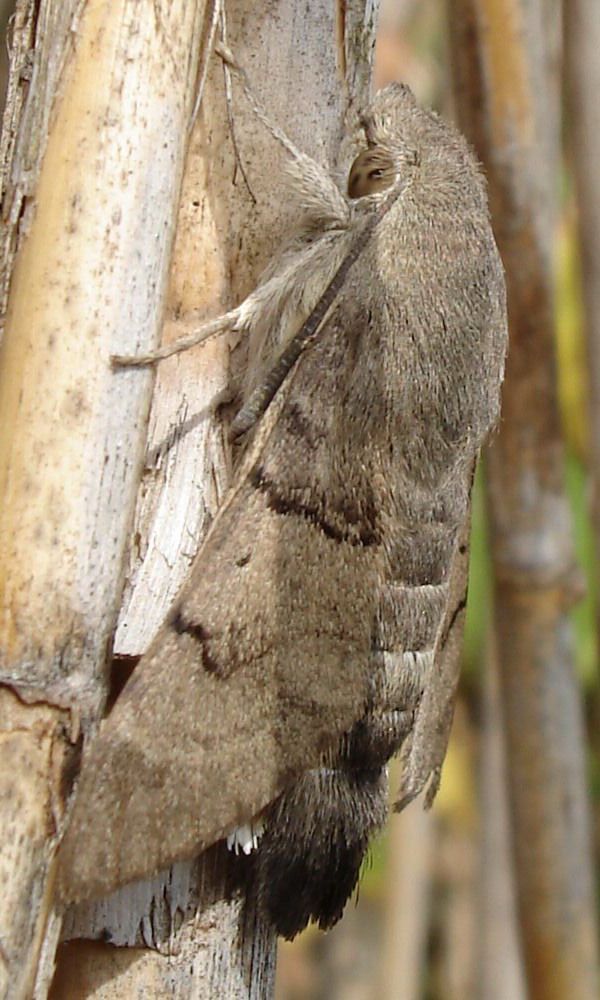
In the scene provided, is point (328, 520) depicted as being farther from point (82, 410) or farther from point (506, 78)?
point (506, 78)

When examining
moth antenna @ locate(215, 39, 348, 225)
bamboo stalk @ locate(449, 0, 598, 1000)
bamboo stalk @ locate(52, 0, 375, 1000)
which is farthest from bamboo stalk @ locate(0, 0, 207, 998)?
bamboo stalk @ locate(449, 0, 598, 1000)

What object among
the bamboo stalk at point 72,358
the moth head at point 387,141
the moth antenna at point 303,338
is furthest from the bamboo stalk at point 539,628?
the bamboo stalk at point 72,358

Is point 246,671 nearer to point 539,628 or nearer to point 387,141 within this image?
point 387,141

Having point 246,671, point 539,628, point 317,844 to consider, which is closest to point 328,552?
point 246,671

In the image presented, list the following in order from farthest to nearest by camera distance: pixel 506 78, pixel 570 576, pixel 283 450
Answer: pixel 570 576 < pixel 506 78 < pixel 283 450

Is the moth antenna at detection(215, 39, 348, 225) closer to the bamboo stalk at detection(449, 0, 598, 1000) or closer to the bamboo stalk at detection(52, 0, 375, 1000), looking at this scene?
the bamboo stalk at detection(52, 0, 375, 1000)

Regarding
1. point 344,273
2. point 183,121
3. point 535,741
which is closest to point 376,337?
point 344,273

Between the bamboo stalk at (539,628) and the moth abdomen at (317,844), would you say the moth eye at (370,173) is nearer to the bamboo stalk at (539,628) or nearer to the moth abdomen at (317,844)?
the bamboo stalk at (539,628)

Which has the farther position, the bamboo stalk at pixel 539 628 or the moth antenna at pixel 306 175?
the bamboo stalk at pixel 539 628

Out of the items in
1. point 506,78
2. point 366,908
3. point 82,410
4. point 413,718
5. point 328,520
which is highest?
point 506,78
